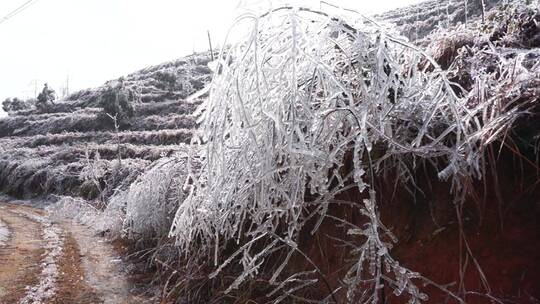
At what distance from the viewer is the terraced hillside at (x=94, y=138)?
17.0 meters

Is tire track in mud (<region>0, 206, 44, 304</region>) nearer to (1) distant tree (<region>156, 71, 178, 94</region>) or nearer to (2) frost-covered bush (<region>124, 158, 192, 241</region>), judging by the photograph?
(2) frost-covered bush (<region>124, 158, 192, 241</region>)

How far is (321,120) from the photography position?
2459mm

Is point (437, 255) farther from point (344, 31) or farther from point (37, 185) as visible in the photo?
point (37, 185)

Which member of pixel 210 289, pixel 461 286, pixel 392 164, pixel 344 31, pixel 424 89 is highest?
pixel 344 31

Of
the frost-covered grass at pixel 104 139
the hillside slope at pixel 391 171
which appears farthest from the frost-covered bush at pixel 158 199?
the frost-covered grass at pixel 104 139

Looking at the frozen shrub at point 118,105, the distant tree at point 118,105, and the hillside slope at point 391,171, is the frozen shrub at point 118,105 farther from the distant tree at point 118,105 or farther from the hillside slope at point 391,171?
the hillside slope at point 391,171

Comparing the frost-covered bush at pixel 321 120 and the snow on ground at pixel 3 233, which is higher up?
the frost-covered bush at pixel 321 120

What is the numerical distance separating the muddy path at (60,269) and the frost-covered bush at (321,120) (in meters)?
2.64

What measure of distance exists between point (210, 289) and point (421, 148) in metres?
2.21

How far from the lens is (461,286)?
2135mm

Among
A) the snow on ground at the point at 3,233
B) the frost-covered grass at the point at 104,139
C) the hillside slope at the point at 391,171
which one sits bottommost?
the snow on ground at the point at 3,233

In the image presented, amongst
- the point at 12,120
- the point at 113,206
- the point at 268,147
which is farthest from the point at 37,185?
the point at 268,147

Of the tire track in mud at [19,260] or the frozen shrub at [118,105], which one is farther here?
the frozen shrub at [118,105]

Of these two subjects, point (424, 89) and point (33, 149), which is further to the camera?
point (33, 149)
